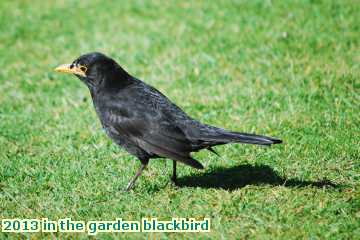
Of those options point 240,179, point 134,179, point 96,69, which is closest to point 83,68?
point 96,69

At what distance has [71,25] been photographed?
12.3 m

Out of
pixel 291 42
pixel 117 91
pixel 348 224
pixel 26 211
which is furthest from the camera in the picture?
pixel 291 42

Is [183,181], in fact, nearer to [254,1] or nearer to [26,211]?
[26,211]

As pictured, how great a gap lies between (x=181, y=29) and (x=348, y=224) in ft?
22.6

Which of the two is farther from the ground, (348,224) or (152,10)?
(152,10)

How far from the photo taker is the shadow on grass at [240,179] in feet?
19.6

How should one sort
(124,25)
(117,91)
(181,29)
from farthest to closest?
(124,25), (181,29), (117,91)

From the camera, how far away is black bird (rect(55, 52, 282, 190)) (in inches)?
226

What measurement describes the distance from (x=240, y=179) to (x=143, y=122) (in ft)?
4.18

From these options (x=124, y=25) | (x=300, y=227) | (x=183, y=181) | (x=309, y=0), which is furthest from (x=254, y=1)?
(x=300, y=227)

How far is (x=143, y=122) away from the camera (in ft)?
19.8

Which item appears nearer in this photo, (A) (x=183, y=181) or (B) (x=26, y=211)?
(B) (x=26, y=211)

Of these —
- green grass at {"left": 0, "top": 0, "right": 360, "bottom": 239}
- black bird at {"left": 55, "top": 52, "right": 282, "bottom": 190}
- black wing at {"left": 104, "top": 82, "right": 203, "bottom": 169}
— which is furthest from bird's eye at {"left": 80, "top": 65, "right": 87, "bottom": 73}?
green grass at {"left": 0, "top": 0, "right": 360, "bottom": 239}

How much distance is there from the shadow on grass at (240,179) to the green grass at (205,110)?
2 cm
